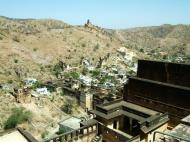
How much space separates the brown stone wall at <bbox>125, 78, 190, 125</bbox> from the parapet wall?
55cm

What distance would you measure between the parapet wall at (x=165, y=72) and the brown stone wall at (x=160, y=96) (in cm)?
55

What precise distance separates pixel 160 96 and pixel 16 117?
1891cm

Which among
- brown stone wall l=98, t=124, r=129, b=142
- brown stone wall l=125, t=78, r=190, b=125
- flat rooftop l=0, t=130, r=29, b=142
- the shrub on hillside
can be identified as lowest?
the shrub on hillside

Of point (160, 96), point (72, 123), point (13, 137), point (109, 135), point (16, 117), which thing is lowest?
point (72, 123)

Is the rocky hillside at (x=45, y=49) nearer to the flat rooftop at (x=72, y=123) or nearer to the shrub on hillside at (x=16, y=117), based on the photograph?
the shrub on hillside at (x=16, y=117)

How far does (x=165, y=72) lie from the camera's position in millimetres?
20141

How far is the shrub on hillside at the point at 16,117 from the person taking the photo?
3162cm

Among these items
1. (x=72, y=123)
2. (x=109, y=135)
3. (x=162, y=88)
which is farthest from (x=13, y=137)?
(x=72, y=123)

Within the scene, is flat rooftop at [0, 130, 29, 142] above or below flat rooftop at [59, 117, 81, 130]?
above

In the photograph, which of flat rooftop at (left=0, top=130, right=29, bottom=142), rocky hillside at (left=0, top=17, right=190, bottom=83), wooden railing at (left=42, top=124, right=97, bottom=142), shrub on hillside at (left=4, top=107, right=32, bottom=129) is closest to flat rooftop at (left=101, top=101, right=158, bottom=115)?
wooden railing at (left=42, top=124, right=97, bottom=142)

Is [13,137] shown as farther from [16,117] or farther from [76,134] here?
[16,117]

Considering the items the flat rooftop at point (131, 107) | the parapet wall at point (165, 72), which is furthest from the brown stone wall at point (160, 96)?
the parapet wall at point (165, 72)

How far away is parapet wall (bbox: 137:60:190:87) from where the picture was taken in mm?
19000

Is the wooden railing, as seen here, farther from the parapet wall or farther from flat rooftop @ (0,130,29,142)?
the parapet wall
